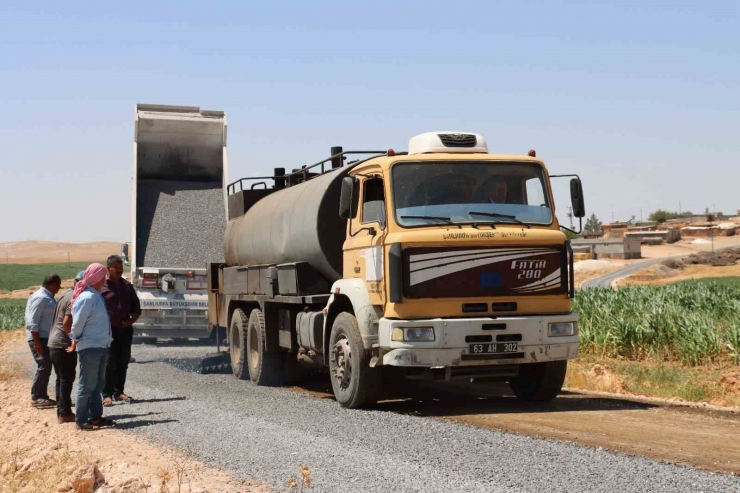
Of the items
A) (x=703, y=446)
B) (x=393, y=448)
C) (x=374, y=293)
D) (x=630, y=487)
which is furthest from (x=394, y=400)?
(x=630, y=487)

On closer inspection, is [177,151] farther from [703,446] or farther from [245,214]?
[703,446]

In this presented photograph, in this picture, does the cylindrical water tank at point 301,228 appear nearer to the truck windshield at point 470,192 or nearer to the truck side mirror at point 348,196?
the truck side mirror at point 348,196

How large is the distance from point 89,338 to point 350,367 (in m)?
3.13

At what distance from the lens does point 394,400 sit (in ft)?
41.7

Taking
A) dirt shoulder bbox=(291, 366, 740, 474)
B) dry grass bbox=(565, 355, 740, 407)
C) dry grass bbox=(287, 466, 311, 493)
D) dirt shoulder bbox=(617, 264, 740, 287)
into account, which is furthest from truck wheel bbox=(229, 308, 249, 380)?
dirt shoulder bbox=(617, 264, 740, 287)

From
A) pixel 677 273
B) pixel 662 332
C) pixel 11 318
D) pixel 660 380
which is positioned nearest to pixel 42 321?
pixel 660 380

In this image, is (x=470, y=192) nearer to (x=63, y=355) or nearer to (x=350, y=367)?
(x=350, y=367)

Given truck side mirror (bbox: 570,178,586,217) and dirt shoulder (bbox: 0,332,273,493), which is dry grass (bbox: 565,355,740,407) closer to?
truck side mirror (bbox: 570,178,586,217)

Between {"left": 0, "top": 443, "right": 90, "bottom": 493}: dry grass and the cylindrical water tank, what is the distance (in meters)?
4.59

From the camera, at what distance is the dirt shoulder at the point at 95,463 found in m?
7.50

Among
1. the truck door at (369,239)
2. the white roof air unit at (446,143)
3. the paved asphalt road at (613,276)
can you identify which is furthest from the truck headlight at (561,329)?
the paved asphalt road at (613,276)

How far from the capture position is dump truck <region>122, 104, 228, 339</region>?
68.9ft

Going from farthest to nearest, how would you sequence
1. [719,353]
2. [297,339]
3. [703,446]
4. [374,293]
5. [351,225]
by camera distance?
[719,353], [297,339], [351,225], [374,293], [703,446]

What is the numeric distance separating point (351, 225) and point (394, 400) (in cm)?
248
